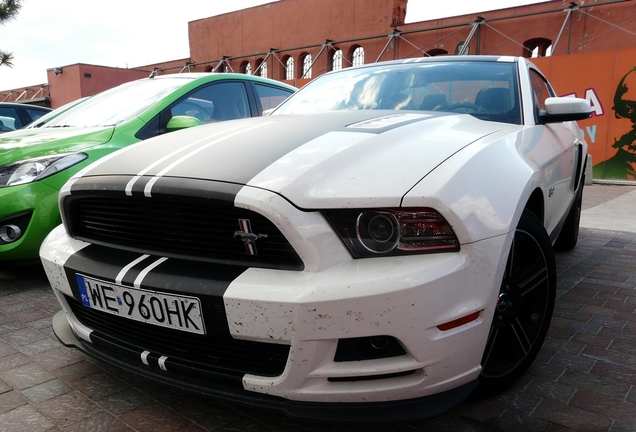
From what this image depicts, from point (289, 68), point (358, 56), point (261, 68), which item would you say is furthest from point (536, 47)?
point (261, 68)

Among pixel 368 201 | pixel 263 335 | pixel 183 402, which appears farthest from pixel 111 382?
pixel 368 201

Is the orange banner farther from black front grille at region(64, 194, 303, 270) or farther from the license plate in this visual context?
the license plate

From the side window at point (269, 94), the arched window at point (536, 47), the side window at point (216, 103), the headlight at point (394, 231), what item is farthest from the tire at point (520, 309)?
the arched window at point (536, 47)

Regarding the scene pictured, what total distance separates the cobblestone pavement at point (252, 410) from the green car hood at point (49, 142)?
100cm

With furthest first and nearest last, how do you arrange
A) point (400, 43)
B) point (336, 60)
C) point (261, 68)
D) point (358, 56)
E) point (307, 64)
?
point (261, 68) → point (307, 64) → point (336, 60) → point (358, 56) → point (400, 43)

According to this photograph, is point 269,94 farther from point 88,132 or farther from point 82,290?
point 82,290

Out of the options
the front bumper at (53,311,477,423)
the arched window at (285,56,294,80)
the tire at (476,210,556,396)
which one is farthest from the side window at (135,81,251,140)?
the arched window at (285,56,294,80)

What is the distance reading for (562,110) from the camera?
2.52 m

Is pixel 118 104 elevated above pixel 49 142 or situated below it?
above

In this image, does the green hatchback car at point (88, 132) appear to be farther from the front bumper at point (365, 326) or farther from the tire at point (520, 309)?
the tire at point (520, 309)

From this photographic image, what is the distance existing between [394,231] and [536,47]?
1865cm

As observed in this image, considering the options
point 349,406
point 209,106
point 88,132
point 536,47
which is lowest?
point 349,406

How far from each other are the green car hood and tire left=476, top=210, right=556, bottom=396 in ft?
9.03

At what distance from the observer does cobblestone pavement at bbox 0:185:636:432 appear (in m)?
1.70
